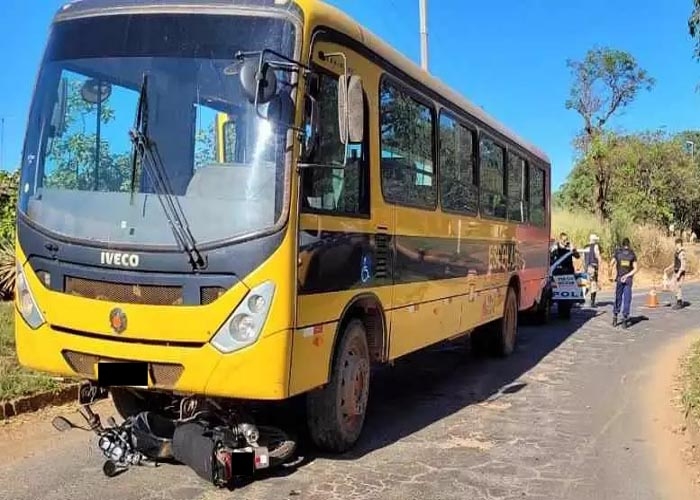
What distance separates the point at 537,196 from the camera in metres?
14.0

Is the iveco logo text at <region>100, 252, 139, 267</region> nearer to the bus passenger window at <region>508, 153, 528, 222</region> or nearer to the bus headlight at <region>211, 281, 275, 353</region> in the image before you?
the bus headlight at <region>211, 281, 275, 353</region>

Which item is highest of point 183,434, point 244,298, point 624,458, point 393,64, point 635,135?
point 635,135

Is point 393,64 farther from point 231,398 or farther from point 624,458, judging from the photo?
point 624,458

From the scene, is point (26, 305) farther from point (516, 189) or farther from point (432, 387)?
point (516, 189)

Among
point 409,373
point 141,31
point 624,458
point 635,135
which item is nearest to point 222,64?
point 141,31

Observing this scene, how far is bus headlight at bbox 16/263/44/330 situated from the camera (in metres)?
5.29

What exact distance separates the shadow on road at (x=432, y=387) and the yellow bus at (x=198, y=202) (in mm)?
1024

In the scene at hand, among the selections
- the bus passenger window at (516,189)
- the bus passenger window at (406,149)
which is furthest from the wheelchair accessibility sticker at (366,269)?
the bus passenger window at (516,189)

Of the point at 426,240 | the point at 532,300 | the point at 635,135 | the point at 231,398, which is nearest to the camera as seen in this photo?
the point at 231,398

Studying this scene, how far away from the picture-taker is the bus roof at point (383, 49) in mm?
5387

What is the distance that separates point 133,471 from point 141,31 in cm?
301

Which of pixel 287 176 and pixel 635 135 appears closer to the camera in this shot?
pixel 287 176

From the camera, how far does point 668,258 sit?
107 ft

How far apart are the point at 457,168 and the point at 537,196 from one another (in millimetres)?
5674
